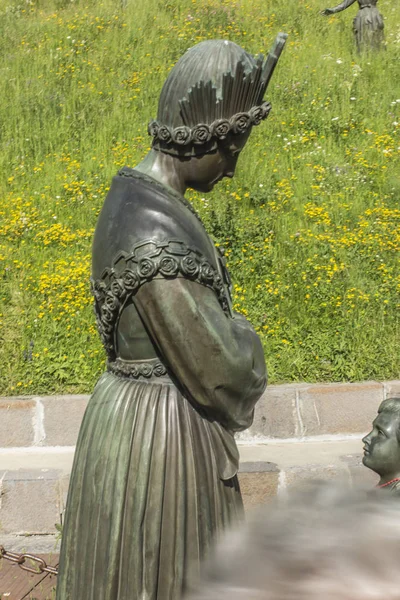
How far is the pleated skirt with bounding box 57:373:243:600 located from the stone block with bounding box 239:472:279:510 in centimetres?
328

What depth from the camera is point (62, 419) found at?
635 cm

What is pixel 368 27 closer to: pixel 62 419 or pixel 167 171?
pixel 62 419

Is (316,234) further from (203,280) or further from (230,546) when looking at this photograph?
(230,546)

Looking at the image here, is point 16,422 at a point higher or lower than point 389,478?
lower

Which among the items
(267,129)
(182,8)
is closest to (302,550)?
(267,129)

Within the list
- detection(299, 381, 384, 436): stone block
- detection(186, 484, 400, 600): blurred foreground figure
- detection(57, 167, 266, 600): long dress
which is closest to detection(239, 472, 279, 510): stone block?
detection(299, 381, 384, 436): stone block

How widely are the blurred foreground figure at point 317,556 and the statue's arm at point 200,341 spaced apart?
131 centimetres

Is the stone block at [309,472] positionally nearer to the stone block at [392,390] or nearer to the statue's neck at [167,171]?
the stone block at [392,390]

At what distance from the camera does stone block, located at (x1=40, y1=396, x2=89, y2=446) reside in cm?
629

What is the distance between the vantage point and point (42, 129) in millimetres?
10609

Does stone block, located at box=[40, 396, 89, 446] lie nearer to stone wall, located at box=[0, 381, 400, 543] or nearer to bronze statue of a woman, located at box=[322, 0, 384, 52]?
stone wall, located at box=[0, 381, 400, 543]

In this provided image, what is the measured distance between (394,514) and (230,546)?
21cm

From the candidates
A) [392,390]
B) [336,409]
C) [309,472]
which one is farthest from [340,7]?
[309,472]

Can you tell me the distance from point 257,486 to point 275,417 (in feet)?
2.12
